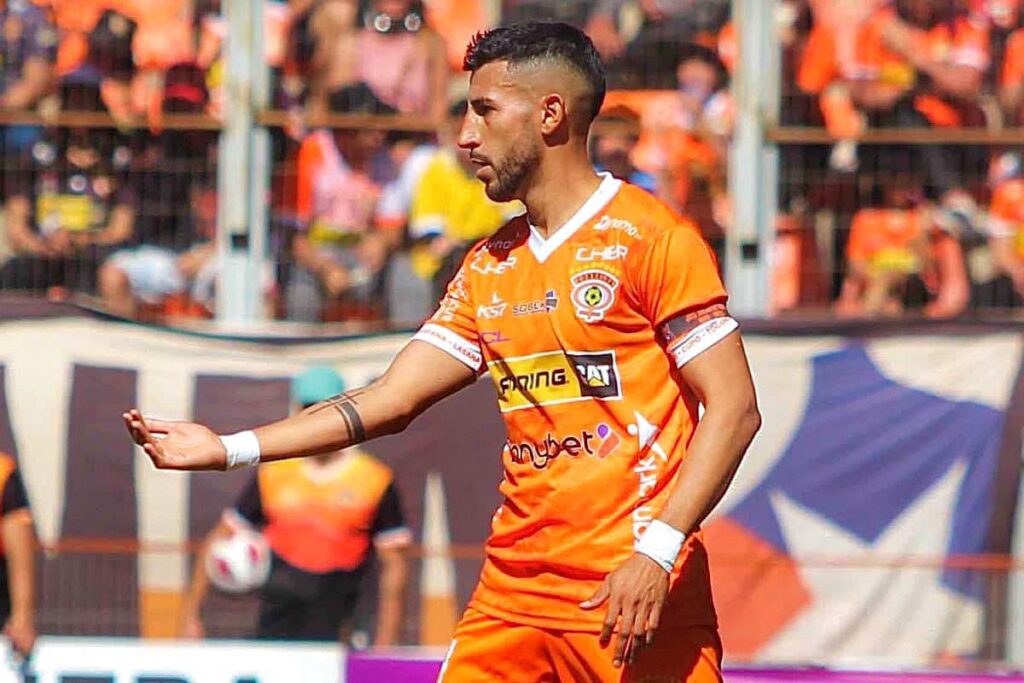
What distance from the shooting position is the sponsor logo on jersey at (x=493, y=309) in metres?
5.00

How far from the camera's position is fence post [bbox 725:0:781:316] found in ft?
33.4

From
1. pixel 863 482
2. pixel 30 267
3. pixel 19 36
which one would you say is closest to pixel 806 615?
pixel 863 482

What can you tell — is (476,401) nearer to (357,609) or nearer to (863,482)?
(357,609)

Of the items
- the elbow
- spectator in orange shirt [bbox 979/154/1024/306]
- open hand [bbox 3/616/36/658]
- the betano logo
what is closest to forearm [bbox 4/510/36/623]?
open hand [bbox 3/616/36/658]

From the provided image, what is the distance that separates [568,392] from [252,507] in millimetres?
4624

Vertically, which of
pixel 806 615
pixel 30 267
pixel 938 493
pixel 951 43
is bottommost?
pixel 806 615

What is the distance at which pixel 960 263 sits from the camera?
1041 centimetres

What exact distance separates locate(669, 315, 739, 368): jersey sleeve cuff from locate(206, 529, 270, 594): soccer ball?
4983mm

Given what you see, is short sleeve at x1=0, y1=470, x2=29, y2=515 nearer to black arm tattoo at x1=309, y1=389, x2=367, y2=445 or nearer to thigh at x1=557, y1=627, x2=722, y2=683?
black arm tattoo at x1=309, y1=389, x2=367, y2=445

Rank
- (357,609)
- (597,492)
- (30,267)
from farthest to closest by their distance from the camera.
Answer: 1. (30,267)
2. (357,609)
3. (597,492)

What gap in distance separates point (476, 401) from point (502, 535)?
5.02 metres

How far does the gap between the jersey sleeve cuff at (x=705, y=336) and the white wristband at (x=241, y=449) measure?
3.73 ft

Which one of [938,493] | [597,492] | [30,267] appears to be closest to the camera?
[597,492]

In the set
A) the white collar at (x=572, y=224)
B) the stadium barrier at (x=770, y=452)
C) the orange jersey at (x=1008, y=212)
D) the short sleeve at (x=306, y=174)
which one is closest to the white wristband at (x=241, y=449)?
the white collar at (x=572, y=224)
